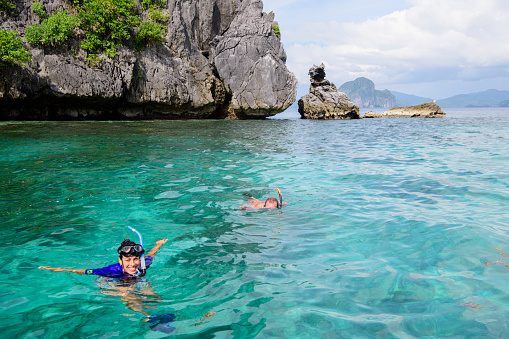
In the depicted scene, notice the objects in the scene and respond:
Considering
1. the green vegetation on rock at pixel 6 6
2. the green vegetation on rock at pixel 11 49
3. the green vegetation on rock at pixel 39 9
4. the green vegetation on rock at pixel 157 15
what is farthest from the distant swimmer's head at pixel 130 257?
the green vegetation on rock at pixel 157 15

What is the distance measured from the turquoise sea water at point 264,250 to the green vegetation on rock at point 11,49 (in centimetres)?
1782

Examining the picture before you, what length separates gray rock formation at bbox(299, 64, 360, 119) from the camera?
41.7m

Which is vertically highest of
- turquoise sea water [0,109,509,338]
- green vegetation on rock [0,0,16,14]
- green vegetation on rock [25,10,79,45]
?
green vegetation on rock [0,0,16,14]

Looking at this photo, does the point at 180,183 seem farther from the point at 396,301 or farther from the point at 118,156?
the point at 396,301

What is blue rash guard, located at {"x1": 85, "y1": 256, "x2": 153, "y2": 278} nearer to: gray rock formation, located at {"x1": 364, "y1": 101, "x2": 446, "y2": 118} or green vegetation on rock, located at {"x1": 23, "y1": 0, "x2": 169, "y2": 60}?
green vegetation on rock, located at {"x1": 23, "y1": 0, "x2": 169, "y2": 60}

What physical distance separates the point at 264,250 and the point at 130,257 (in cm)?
200

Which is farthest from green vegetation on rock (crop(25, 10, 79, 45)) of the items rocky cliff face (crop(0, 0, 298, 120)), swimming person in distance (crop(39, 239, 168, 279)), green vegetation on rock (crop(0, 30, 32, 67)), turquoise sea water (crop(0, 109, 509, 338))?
swimming person in distance (crop(39, 239, 168, 279))

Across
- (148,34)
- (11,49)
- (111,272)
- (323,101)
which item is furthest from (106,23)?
(111,272)

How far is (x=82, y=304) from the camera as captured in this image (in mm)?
3805

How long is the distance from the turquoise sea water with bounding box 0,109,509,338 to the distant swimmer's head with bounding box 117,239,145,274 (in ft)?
0.79

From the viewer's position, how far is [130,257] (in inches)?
161

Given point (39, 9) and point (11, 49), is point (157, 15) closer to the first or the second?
point (39, 9)

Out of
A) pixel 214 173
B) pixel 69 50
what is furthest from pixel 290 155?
pixel 69 50

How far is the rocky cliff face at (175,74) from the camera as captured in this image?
87.1 ft
